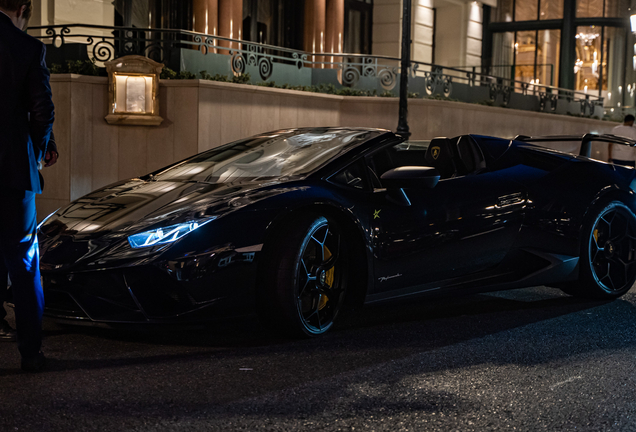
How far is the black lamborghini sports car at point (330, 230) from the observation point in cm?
381

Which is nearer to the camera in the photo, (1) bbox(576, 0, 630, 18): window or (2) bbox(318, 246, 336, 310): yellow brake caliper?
(2) bbox(318, 246, 336, 310): yellow brake caliper

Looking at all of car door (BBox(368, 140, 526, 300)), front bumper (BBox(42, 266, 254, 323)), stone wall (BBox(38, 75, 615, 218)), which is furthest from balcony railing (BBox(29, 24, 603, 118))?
front bumper (BBox(42, 266, 254, 323))

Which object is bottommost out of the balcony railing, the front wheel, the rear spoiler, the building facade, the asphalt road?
the asphalt road

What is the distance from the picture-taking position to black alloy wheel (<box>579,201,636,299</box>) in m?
5.57

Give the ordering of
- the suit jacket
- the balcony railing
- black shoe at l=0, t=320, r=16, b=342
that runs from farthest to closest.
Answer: the balcony railing
black shoe at l=0, t=320, r=16, b=342
the suit jacket

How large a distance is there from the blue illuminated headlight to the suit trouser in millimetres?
485

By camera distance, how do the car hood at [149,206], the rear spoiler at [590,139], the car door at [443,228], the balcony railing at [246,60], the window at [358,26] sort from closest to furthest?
the car hood at [149,206] → the car door at [443,228] → the rear spoiler at [590,139] → the balcony railing at [246,60] → the window at [358,26]

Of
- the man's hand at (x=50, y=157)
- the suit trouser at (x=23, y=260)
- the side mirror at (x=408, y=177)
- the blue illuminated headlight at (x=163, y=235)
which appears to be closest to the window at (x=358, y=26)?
the side mirror at (x=408, y=177)

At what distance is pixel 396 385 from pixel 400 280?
3.95 ft

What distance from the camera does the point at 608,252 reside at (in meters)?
5.76

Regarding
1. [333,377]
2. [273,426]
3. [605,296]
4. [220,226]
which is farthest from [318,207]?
[605,296]

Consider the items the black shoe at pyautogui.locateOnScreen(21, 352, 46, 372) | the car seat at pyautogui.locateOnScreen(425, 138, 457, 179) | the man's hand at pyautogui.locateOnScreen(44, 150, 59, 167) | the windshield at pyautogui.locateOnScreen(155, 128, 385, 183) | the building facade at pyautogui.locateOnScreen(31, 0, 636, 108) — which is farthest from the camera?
the building facade at pyautogui.locateOnScreen(31, 0, 636, 108)

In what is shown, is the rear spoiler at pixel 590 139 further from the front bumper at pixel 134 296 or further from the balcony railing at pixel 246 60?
the balcony railing at pixel 246 60

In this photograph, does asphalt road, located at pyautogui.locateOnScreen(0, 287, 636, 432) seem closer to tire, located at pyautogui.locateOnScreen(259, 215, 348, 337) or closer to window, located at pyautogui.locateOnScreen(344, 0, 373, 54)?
tire, located at pyautogui.locateOnScreen(259, 215, 348, 337)
